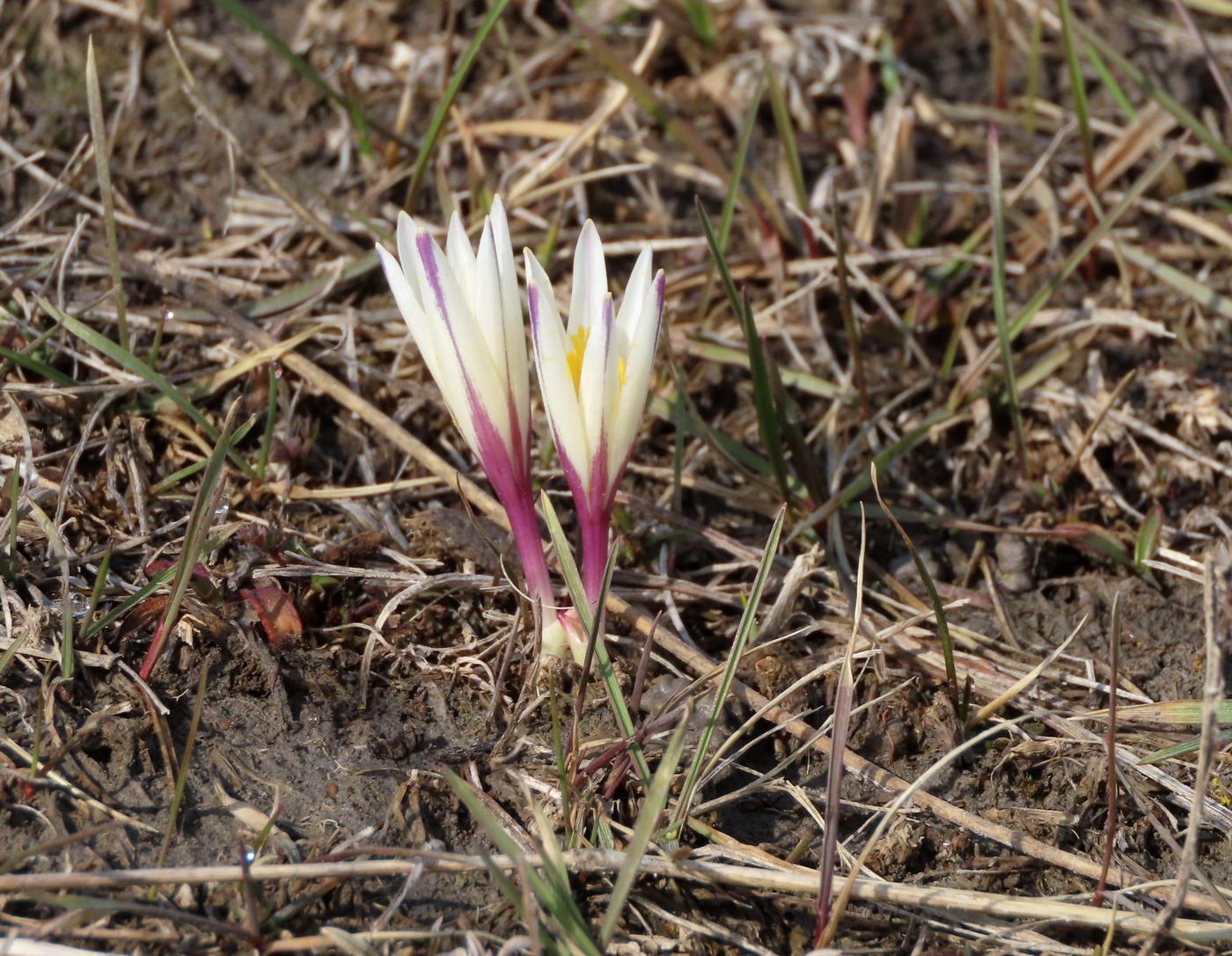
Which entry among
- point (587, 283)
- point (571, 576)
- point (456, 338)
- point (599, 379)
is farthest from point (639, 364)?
point (571, 576)

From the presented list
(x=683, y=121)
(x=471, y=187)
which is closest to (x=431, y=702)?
(x=471, y=187)

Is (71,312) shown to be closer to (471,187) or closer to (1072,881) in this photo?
(471,187)

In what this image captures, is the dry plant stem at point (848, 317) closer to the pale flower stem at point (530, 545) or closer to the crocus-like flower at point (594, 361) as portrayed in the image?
the crocus-like flower at point (594, 361)

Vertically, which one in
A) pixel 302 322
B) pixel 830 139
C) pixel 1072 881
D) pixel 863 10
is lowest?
pixel 1072 881

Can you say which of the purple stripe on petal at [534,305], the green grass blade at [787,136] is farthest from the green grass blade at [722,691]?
the green grass blade at [787,136]

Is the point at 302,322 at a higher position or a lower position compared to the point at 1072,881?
higher
